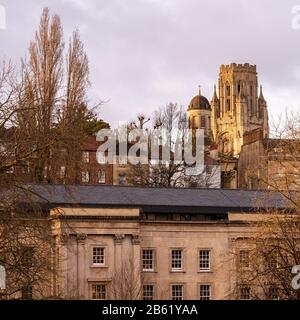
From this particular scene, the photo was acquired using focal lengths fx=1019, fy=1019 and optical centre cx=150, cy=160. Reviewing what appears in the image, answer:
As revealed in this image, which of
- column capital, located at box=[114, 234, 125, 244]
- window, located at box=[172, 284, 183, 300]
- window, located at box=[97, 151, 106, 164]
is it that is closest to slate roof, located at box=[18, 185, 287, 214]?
column capital, located at box=[114, 234, 125, 244]

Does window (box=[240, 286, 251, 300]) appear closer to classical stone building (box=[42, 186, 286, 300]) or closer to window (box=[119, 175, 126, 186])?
classical stone building (box=[42, 186, 286, 300])

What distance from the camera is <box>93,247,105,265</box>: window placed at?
67.6 metres

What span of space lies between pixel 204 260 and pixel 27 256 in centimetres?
3952

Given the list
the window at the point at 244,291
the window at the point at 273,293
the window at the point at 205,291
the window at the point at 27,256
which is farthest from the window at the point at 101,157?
the window at the point at 27,256

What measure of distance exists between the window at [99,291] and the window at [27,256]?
3425 centimetres

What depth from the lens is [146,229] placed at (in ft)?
229

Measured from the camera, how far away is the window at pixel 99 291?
6612 cm

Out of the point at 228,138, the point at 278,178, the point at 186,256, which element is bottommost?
the point at 186,256

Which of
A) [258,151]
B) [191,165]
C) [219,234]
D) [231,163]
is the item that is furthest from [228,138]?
[219,234]
